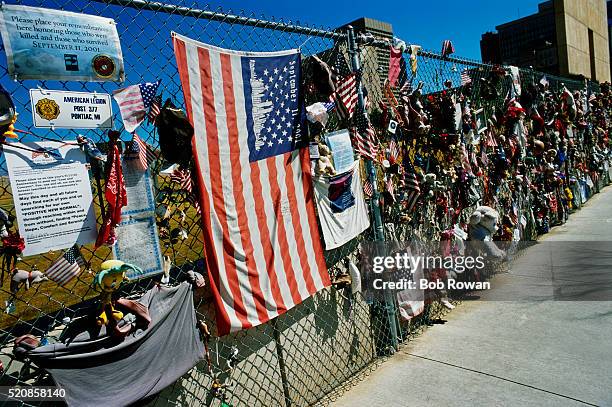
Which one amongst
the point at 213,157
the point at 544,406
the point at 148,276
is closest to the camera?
the point at 148,276

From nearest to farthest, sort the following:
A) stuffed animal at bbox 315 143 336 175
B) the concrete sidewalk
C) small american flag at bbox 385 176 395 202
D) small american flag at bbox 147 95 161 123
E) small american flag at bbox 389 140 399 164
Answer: small american flag at bbox 147 95 161 123 → the concrete sidewalk → stuffed animal at bbox 315 143 336 175 → small american flag at bbox 385 176 395 202 → small american flag at bbox 389 140 399 164

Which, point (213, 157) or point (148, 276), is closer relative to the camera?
point (148, 276)

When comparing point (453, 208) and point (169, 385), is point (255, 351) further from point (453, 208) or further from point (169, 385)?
point (453, 208)

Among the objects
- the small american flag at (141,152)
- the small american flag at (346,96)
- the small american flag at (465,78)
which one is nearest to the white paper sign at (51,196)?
the small american flag at (141,152)

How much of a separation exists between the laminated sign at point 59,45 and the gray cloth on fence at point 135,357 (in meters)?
1.20

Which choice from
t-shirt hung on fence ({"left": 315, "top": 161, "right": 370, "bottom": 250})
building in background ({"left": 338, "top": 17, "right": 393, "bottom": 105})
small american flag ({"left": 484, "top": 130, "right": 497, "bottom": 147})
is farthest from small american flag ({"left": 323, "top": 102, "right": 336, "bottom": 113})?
small american flag ({"left": 484, "top": 130, "right": 497, "bottom": 147})

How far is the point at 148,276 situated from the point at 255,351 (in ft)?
3.57

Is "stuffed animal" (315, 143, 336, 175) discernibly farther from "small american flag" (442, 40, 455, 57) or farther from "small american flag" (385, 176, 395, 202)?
"small american flag" (442, 40, 455, 57)

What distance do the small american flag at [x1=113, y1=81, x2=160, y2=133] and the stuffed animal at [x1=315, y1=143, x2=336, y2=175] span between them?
147 centimetres

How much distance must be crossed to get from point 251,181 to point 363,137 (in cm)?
147

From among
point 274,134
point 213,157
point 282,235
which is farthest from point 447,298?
point 213,157

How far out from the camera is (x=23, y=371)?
6.37 feet

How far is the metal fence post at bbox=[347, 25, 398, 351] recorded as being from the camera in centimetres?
385

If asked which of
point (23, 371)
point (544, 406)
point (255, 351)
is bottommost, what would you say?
point (544, 406)
